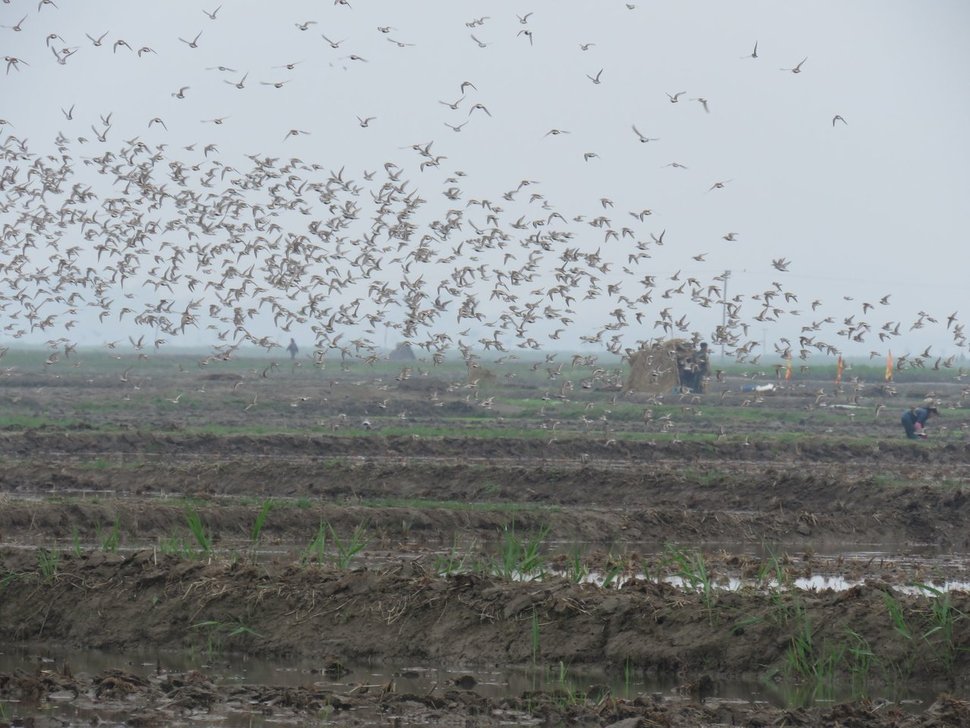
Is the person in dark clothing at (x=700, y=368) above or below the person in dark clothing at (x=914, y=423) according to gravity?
above

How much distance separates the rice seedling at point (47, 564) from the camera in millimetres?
13344

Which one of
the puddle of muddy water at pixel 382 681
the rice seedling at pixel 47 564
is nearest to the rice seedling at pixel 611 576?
the puddle of muddy water at pixel 382 681

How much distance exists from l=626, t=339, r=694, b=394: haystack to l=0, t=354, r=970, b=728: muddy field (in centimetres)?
1636

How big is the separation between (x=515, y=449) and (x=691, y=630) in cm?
2036

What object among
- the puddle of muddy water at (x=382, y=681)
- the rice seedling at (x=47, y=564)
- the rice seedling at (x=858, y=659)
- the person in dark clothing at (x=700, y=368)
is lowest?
the puddle of muddy water at (x=382, y=681)

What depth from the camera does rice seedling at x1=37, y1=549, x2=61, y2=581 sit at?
13.3 metres

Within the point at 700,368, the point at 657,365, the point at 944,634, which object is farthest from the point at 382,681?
the point at 700,368

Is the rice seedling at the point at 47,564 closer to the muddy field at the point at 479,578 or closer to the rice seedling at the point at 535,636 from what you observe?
the muddy field at the point at 479,578

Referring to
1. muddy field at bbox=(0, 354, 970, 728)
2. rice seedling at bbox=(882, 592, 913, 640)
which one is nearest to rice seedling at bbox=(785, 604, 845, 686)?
muddy field at bbox=(0, 354, 970, 728)

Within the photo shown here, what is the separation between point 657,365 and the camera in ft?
170

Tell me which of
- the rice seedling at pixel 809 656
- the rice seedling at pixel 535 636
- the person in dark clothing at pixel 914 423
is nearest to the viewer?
the rice seedling at pixel 809 656

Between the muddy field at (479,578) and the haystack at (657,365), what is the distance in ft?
53.7

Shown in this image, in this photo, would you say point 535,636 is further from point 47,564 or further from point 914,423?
point 914,423

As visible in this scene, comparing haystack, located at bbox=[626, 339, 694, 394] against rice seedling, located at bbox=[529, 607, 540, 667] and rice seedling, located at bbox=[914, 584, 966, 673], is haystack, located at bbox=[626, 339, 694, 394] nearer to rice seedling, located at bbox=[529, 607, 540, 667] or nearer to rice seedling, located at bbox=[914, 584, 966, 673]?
rice seedling, located at bbox=[529, 607, 540, 667]
